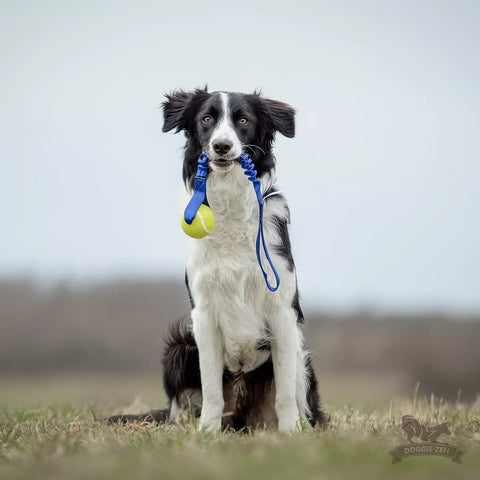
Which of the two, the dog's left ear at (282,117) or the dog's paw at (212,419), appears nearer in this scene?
the dog's paw at (212,419)

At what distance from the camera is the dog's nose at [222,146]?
4250 millimetres

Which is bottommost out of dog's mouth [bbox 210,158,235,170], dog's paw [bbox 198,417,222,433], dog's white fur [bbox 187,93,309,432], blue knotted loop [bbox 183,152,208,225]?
dog's paw [bbox 198,417,222,433]

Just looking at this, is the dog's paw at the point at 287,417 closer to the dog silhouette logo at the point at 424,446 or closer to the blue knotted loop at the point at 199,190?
the dog silhouette logo at the point at 424,446

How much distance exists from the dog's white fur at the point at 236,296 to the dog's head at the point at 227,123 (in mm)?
56

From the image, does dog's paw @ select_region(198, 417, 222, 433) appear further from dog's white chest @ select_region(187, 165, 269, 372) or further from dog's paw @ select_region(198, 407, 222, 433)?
dog's white chest @ select_region(187, 165, 269, 372)

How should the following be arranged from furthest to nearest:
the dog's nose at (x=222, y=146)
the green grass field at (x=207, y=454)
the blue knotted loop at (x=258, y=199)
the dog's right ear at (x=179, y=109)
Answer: the dog's right ear at (x=179, y=109) → the blue knotted loop at (x=258, y=199) → the dog's nose at (x=222, y=146) → the green grass field at (x=207, y=454)

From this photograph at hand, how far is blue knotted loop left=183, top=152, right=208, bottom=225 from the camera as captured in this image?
4.33 meters

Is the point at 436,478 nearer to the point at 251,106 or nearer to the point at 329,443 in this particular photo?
the point at 329,443

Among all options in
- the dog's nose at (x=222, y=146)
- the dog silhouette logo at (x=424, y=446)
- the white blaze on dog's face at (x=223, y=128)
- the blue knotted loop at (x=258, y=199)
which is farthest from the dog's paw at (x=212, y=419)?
the dog's nose at (x=222, y=146)

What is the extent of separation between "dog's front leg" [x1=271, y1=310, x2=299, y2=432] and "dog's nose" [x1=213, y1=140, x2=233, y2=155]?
1.24 m

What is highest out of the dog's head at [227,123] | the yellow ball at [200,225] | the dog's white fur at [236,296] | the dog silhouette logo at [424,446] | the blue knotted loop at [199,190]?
the dog's head at [227,123]

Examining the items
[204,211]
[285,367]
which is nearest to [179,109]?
[204,211]

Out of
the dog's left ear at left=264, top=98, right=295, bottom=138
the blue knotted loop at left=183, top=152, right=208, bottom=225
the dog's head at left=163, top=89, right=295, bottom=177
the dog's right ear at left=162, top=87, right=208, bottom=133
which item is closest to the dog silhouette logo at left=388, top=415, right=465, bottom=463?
the blue knotted loop at left=183, top=152, right=208, bottom=225

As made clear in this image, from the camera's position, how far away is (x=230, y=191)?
14.8ft
